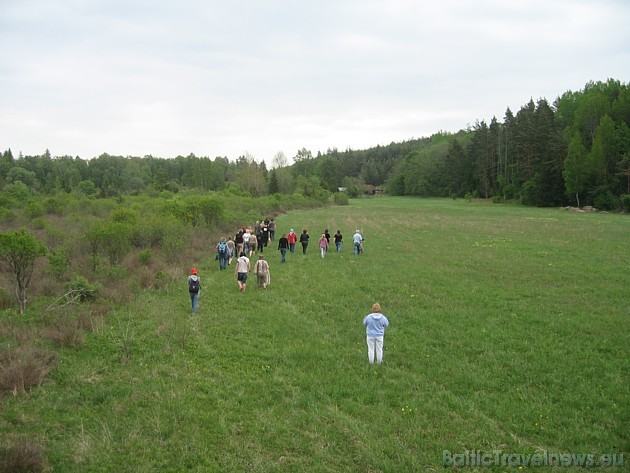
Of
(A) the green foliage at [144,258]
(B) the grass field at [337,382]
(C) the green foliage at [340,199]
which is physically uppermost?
(C) the green foliage at [340,199]

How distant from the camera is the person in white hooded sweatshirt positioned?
9.49 meters

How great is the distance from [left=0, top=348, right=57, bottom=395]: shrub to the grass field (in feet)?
0.75

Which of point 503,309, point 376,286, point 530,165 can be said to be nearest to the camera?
point 503,309

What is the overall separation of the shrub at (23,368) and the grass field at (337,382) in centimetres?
23

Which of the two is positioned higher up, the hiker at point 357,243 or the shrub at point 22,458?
the hiker at point 357,243

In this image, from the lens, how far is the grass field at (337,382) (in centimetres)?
656

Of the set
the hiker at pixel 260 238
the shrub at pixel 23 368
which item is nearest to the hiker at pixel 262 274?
the shrub at pixel 23 368

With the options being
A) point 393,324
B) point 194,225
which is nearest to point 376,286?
point 393,324

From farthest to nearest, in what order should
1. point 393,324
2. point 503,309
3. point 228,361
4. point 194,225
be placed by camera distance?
A: point 194,225, point 503,309, point 393,324, point 228,361

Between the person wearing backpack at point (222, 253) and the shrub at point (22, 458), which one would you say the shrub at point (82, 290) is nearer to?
the person wearing backpack at point (222, 253)

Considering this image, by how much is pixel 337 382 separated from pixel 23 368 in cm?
605

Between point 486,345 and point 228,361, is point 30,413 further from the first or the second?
point 486,345

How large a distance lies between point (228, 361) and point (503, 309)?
849cm

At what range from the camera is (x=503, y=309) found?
13398mm
